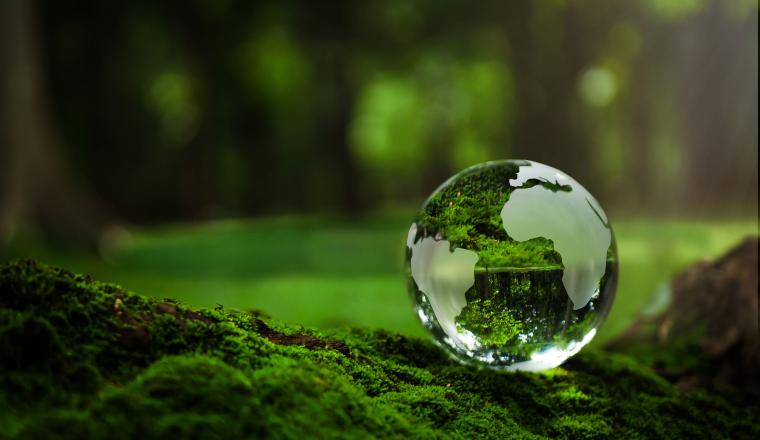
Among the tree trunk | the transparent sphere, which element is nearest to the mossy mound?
the transparent sphere

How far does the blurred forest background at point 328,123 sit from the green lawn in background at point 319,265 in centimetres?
7

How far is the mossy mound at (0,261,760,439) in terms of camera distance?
7.77 feet

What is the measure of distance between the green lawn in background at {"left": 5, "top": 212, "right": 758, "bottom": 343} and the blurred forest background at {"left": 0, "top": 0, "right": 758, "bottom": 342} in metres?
0.07

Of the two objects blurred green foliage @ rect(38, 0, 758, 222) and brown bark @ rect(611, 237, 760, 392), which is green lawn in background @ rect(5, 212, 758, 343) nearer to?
brown bark @ rect(611, 237, 760, 392)

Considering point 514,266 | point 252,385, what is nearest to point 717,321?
point 514,266

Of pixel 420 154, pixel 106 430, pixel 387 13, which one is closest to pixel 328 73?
pixel 387 13

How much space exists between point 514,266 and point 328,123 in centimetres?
2223

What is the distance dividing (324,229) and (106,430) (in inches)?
628

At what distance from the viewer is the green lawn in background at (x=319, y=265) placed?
8883 millimetres

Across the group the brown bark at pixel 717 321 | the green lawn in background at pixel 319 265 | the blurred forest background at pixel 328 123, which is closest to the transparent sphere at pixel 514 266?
the brown bark at pixel 717 321

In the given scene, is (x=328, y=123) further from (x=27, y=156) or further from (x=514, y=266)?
(x=514, y=266)

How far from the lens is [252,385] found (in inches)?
104

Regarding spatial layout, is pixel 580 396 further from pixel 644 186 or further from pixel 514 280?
pixel 644 186

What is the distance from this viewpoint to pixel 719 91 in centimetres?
1681
